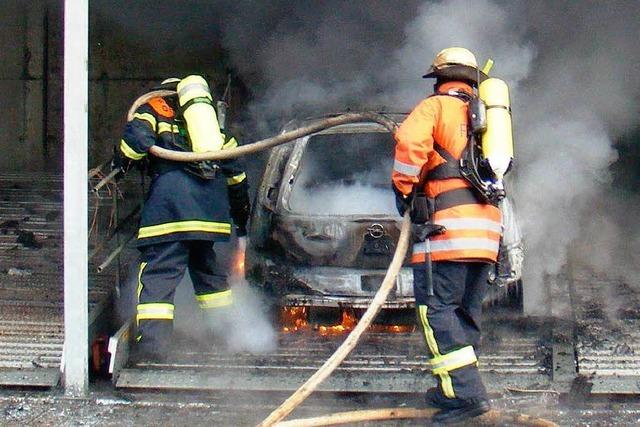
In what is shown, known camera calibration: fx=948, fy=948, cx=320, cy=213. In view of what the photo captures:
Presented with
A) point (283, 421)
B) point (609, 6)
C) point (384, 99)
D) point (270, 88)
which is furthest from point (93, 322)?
point (609, 6)

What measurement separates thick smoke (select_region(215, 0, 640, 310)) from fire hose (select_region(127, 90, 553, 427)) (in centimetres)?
209

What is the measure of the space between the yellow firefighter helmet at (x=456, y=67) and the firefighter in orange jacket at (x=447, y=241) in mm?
151

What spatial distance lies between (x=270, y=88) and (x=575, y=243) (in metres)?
3.53

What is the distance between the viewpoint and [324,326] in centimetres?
661

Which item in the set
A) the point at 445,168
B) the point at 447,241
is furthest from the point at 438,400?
the point at 445,168

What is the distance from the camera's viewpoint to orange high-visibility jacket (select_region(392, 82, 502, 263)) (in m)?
5.02

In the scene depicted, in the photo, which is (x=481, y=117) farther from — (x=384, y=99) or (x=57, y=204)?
(x=57, y=204)

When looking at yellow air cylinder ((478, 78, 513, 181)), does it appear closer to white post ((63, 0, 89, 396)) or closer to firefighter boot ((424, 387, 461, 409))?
firefighter boot ((424, 387, 461, 409))

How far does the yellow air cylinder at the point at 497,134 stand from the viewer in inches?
200

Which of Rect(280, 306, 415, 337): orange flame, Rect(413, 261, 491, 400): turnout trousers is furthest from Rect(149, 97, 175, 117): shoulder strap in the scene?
Rect(413, 261, 491, 400): turnout trousers

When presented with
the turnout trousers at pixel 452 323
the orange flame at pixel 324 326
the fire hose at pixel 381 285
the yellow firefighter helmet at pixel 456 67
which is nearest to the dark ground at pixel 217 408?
the fire hose at pixel 381 285

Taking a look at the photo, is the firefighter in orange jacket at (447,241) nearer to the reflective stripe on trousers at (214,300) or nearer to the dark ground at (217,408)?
the dark ground at (217,408)

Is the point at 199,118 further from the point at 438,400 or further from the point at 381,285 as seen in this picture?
the point at 438,400

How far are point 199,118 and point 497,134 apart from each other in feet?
6.43
